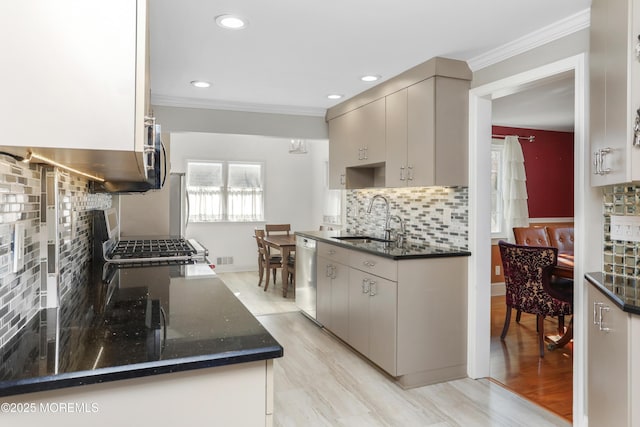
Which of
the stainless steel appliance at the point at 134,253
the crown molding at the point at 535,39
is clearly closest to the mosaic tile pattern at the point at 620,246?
the crown molding at the point at 535,39

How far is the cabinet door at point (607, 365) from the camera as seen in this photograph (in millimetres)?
1686

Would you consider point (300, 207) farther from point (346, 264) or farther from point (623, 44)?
point (623, 44)

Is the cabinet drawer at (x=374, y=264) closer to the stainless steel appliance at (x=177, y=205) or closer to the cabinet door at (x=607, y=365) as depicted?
the cabinet door at (x=607, y=365)

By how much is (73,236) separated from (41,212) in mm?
679

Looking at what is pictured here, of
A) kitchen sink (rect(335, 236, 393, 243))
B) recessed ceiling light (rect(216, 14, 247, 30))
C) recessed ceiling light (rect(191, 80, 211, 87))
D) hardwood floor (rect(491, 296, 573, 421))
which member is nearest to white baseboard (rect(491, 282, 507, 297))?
hardwood floor (rect(491, 296, 573, 421))

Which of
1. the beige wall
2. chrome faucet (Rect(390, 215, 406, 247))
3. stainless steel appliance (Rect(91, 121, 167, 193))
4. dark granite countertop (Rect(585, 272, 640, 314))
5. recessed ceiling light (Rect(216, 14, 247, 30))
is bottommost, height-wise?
dark granite countertop (Rect(585, 272, 640, 314))

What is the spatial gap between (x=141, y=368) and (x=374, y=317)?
A: 7.70 ft

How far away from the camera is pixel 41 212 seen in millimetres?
1444

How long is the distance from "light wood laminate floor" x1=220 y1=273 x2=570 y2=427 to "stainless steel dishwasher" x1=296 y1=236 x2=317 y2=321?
0.85 m

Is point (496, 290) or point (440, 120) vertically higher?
point (440, 120)

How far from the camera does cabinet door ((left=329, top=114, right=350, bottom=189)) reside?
168 inches

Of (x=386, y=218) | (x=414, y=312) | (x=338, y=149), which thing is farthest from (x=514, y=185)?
(x=414, y=312)

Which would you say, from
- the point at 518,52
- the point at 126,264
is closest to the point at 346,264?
the point at 126,264

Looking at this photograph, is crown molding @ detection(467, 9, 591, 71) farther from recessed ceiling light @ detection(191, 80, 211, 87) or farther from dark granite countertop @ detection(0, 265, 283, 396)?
dark granite countertop @ detection(0, 265, 283, 396)
